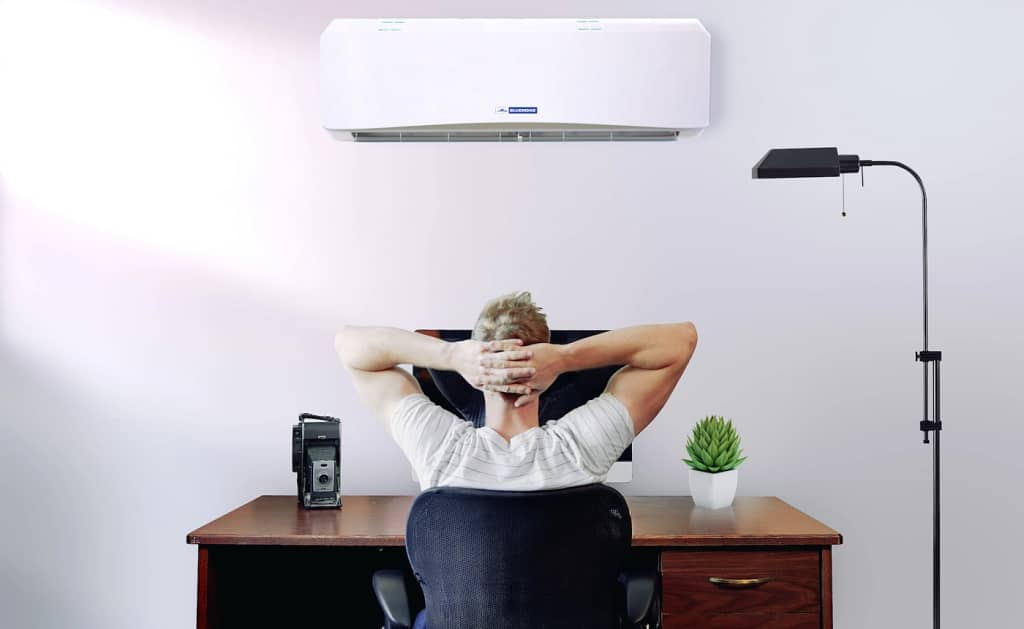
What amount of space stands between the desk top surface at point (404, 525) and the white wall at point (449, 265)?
0.27 metres

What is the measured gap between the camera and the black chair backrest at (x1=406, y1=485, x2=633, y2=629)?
61.9 inches

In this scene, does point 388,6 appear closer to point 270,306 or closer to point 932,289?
point 270,306

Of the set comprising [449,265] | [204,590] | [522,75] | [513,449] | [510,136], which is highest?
[522,75]

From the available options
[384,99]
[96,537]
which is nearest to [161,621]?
[96,537]

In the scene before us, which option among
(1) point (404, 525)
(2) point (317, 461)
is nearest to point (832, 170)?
(1) point (404, 525)

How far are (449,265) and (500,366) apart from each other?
42.1 inches

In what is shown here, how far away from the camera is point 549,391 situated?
2.35 metres

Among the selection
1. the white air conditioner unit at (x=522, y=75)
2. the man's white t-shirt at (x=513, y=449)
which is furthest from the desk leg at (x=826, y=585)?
the white air conditioner unit at (x=522, y=75)

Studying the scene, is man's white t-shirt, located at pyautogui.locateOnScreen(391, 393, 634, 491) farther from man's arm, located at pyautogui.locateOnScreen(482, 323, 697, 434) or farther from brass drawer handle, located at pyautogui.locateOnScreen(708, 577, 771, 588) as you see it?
brass drawer handle, located at pyautogui.locateOnScreen(708, 577, 771, 588)

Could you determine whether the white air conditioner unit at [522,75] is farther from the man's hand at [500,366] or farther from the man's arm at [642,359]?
the man's hand at [500,366]

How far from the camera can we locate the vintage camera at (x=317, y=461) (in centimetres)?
258

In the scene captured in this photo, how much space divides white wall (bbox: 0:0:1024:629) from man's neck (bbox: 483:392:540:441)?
3.28ft

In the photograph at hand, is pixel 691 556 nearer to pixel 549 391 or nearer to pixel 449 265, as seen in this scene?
pixel 549 391

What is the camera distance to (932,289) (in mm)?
2828
